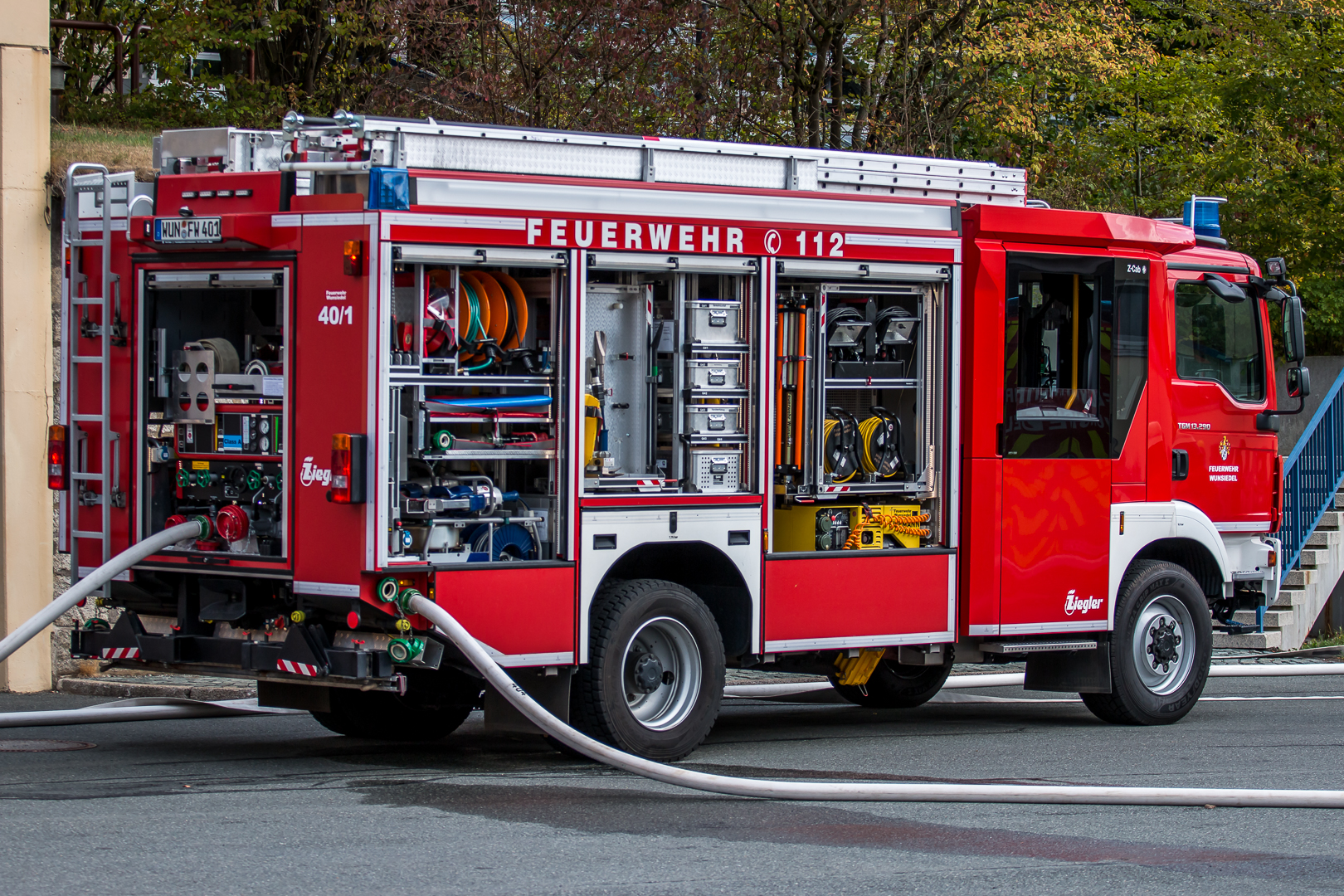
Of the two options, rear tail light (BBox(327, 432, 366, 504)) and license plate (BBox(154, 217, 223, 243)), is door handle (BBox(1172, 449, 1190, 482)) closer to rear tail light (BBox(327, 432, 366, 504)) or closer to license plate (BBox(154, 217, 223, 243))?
rear tail light (BBox(327, 432, 366, 504))

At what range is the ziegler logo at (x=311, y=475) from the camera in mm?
8695

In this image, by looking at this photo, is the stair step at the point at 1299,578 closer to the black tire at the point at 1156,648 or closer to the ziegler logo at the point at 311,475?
the black tire at the point at 1156,648

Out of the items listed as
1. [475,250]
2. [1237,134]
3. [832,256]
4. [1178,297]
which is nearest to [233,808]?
[475,250]

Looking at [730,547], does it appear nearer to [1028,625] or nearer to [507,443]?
[507,443]

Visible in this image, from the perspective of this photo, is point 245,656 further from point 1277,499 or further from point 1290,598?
point 1290,598

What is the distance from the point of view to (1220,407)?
1209cm

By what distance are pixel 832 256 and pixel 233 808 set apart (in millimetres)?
4472

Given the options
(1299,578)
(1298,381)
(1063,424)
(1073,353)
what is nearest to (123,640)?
(1063,424)

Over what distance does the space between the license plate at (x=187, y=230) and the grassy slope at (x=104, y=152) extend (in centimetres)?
327

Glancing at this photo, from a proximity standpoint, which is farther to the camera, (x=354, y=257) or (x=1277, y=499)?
(x=1277, y=499)

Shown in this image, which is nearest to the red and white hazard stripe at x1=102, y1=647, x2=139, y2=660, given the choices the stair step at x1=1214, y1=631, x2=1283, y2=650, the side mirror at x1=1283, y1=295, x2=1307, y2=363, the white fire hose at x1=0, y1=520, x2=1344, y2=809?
the white fire hose at x1=0, y1=520, x2=1344, y2=809

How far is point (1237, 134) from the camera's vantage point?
67.6ft

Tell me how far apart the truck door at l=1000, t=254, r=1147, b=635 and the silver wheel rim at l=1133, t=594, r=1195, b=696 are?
0.44 meters

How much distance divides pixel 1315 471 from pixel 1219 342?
6.65m
